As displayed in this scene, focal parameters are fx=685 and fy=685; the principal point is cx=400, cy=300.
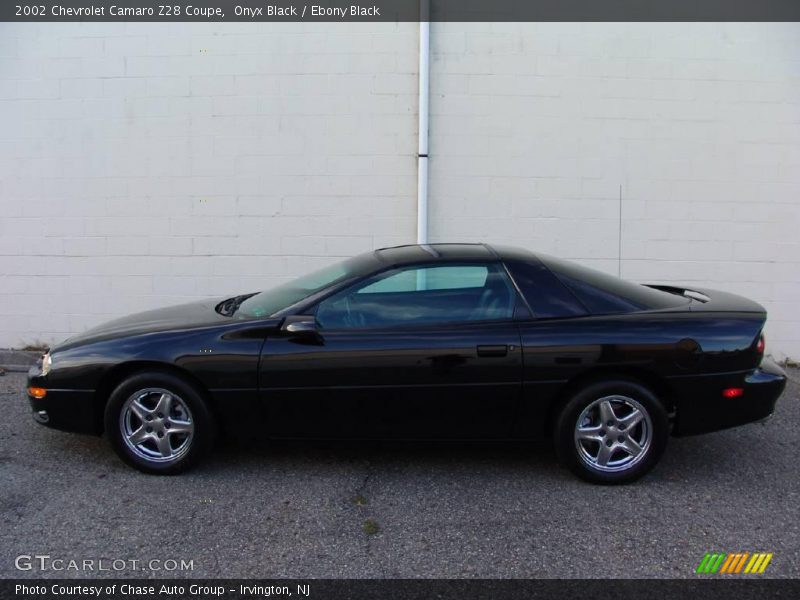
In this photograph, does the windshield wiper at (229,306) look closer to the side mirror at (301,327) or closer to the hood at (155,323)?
the hood at (155,323)

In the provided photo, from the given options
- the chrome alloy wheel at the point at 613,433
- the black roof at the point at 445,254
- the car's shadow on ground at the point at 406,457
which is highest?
the black roof at the point at 445,254

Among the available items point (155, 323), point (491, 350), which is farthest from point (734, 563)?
point (155, 323)

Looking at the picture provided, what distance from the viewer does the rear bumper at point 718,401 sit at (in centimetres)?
388

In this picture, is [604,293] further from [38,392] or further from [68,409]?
[38,392]

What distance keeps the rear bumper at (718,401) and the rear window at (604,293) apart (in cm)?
51

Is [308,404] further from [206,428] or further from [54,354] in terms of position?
[54,354]

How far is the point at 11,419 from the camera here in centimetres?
505

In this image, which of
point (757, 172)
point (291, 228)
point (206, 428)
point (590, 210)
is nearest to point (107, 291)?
point (291, 228)

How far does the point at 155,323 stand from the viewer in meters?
4.25

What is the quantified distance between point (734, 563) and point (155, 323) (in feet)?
11.2

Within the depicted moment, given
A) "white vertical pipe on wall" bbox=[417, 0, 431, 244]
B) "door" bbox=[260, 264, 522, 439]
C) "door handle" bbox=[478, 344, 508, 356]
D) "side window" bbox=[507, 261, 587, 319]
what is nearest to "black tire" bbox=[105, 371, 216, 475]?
"door" bbox=[260, 264, 522, 439]
